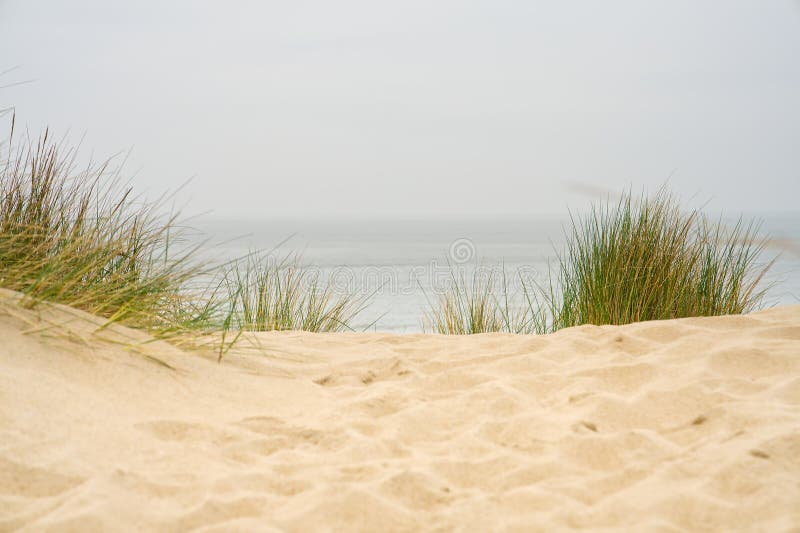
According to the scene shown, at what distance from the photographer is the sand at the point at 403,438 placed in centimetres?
142

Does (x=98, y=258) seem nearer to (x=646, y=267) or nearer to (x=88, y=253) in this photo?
(x=88, y=253)

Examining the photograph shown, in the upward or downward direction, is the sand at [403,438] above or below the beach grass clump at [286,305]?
below

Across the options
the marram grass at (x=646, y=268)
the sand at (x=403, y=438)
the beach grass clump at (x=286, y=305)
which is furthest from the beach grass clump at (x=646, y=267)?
the beach grass clump at (x=286, y=305)

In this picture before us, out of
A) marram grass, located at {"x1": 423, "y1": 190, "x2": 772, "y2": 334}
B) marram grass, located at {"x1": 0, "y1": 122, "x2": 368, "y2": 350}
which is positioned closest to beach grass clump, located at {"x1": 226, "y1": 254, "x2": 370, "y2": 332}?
marram grass, located at {"x1": 0, "y1": 122, "x2": 368, "y2": 350}

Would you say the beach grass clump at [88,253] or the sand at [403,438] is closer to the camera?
the sand at [403,438]

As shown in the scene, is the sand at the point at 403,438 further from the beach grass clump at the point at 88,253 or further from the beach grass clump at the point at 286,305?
the beach grass clump at the point at 286,305

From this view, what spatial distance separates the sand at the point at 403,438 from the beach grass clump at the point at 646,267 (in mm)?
858

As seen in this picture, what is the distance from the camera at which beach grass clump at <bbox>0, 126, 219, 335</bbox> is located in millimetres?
2461

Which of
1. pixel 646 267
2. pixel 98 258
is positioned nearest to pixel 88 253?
pixel 98 258

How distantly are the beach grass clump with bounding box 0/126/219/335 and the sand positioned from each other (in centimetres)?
22

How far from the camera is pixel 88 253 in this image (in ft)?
8.27

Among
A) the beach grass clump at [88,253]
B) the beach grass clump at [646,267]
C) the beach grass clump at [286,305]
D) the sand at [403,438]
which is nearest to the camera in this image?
the sand at [403,438]

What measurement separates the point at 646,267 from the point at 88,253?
2.59 m

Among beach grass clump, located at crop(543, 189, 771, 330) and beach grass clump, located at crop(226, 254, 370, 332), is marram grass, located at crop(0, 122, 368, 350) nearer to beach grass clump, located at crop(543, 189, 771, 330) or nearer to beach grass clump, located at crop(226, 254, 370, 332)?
beach grass clump, located at crop(226, 254, 370, 332)
